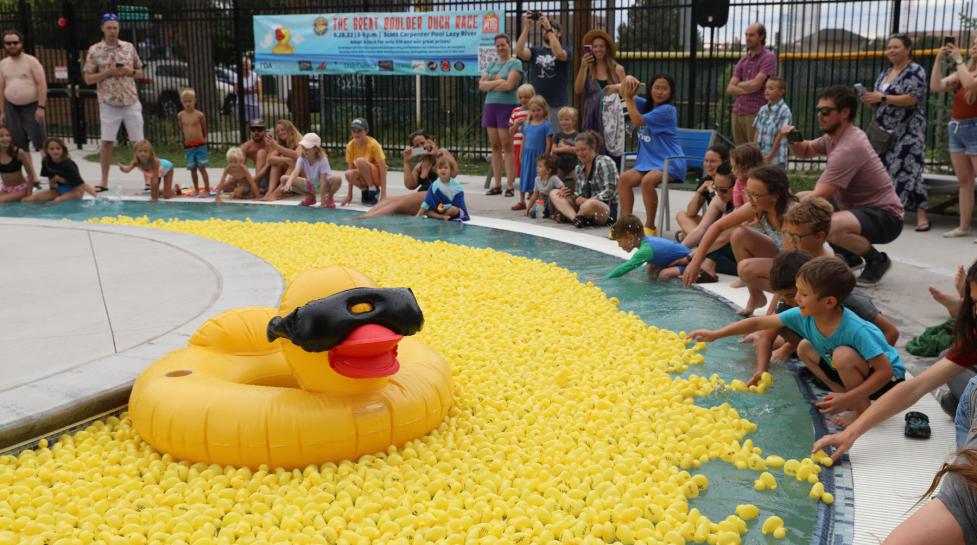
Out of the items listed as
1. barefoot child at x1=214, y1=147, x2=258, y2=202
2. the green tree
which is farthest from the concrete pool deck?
the green tree

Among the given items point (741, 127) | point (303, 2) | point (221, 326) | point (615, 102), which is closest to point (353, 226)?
point (615, 102)

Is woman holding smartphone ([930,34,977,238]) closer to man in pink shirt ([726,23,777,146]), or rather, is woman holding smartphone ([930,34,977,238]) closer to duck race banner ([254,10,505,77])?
man in pink shirt ([726,23,777,146])

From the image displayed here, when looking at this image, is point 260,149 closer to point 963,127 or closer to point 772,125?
point 772,125

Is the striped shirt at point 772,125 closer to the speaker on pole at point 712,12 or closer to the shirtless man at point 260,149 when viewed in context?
the speaker on pole at point 712,12

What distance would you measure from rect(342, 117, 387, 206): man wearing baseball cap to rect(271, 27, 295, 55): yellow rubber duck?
4.86m

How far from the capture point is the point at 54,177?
1105 centimetres

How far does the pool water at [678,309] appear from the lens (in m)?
3.29

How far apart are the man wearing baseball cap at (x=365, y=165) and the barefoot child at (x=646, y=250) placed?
4.50 metres

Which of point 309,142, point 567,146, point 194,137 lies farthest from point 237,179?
point 567,146

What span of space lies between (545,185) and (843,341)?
6037 mm

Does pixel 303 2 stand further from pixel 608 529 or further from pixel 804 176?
pixel 608 529

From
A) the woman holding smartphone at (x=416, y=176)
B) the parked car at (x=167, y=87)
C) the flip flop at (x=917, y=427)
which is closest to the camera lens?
the flip flop at (x=917, y=427)

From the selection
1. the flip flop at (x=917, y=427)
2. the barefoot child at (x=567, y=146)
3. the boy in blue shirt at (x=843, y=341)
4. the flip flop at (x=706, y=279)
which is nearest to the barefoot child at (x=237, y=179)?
the barefoot child at (x=567, y=146)

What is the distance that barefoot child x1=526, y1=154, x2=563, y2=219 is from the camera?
9.50m
